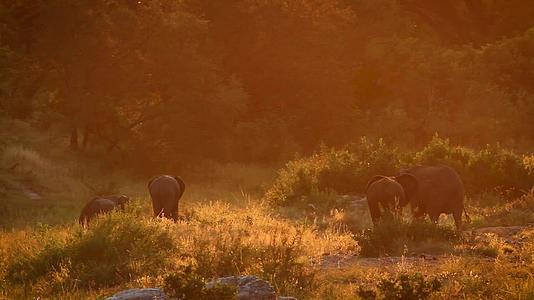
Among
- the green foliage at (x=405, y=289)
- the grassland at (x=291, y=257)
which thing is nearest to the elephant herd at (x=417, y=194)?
Result: the grassland at (x=291, y=257)

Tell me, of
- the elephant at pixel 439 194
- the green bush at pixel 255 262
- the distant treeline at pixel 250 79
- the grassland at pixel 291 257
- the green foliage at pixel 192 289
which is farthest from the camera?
the distant treeline at pixel 250 79

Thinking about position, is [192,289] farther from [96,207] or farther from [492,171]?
[492,171]

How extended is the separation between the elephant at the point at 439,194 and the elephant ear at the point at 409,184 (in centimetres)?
13

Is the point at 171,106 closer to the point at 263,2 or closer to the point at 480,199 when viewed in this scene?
the point at 263,2

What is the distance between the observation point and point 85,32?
107 ft

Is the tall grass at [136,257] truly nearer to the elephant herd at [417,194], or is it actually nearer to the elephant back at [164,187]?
the elephant herd at [417,194]

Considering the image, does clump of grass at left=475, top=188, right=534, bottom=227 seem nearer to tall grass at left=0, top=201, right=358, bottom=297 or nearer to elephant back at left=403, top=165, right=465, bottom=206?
elephant back at left=403, top=165, right=465, bottom=206

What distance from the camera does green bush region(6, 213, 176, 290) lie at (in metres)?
Result: 10.5

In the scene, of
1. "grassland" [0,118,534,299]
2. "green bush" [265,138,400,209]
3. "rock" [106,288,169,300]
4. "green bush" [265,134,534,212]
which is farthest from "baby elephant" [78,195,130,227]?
"rock" [106,288,169,300]

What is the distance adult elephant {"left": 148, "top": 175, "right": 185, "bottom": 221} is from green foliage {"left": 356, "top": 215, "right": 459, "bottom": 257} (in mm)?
6658

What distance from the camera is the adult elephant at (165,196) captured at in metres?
18.4

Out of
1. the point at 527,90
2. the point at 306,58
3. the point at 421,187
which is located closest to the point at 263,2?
the point at 306,58

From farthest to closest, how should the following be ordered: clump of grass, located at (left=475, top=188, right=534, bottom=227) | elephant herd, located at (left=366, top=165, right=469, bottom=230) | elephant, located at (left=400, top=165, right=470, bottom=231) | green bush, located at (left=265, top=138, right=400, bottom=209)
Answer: green bush, located at (left=265, top=138, right=400, bottom=209) < clump of grass, located at (left=475, top=188, right=534, bottom=227) < elephant, located at (left=400, top=165, right=470, bottom=231) < elephant herd, located at (left=366, top=165, right=469, bottom=230)

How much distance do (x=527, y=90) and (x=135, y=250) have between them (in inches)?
1367
